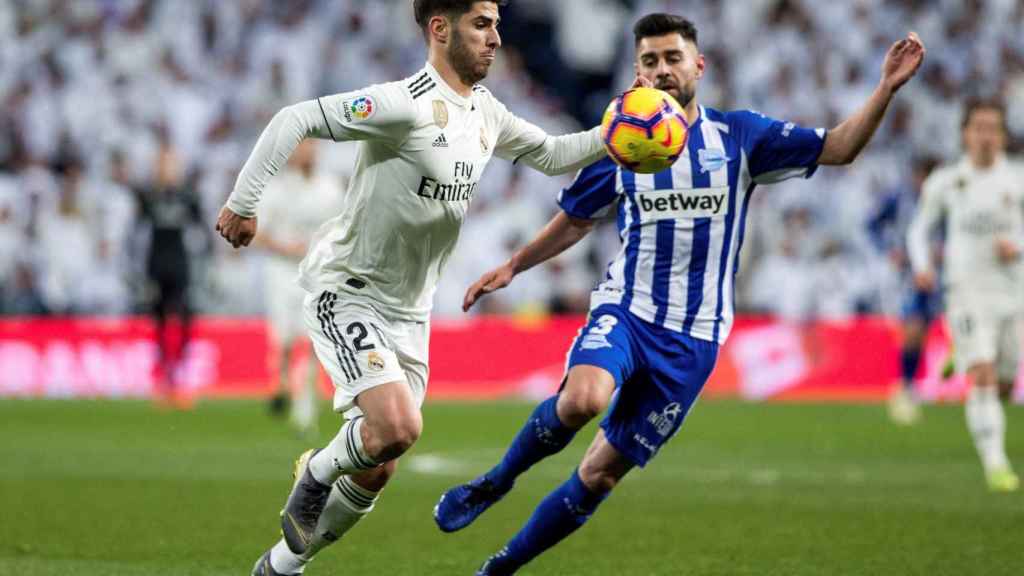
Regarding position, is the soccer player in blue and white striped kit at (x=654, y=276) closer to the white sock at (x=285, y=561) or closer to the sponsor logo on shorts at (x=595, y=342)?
the sponsor logo on shorts at (x=595, y=342)

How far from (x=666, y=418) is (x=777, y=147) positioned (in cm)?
129

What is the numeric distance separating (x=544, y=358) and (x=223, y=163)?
5.40 meters

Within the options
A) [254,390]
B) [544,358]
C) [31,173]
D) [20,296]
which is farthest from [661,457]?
[31,173]

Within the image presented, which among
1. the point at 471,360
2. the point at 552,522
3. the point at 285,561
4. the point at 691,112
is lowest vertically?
the point at 471,360

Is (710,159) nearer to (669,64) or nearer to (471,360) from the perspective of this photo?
(669,64)

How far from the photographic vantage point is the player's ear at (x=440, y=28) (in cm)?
648

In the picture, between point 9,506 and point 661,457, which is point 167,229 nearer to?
point 661,457

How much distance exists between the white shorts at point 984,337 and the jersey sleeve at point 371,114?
243 inches

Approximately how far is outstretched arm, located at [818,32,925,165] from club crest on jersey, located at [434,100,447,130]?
1.69 metres

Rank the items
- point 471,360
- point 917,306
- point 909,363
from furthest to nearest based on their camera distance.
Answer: point 471,360, point 917,306, point 909,363

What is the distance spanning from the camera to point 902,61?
21.3 ft

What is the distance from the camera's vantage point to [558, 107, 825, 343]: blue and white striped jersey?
275 inches

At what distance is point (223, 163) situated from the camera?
21547 mm

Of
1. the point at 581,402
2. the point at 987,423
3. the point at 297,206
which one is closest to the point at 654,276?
the point at 581,402
